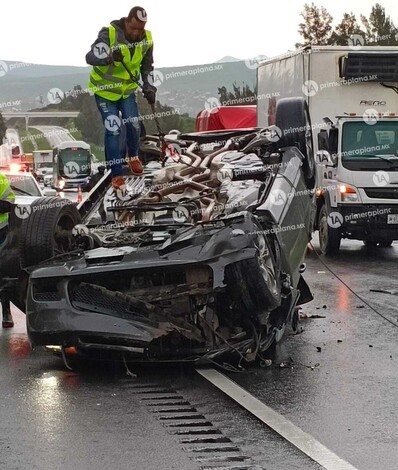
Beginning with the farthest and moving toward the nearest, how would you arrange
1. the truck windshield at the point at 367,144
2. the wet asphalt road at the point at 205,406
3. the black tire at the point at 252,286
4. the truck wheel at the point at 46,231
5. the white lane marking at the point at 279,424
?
the truck windshield at the point at 367,144, the truck wheel at the point at 46,231, the black tire at the point at 252,286, the wet asphalt road at the point at 205,406, the white lane marking at the point at 279,424

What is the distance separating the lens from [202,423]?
18.5 ft

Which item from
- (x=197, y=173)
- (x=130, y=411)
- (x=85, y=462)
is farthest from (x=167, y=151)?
(x=85, y=462)

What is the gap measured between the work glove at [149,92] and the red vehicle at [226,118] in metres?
11.1

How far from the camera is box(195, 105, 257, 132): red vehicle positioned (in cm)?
2173

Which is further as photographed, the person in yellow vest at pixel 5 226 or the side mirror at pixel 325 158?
the side mirror at pixel 325 158

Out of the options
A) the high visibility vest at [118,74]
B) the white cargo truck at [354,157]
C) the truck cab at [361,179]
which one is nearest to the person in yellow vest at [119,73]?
the high visibility vest at [118,74]

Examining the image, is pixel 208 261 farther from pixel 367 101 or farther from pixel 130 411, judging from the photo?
pixel 367 101

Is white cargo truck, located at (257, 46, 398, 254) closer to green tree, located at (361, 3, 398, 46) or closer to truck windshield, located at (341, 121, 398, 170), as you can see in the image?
truck windshield, located at (341, 121, 398, 170)

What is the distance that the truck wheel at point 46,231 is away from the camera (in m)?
7.55

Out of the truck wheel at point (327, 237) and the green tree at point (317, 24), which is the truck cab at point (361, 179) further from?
the green tree at point (317, 24)

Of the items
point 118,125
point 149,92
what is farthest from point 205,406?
point 149,92

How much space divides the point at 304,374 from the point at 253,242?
1.08 meters

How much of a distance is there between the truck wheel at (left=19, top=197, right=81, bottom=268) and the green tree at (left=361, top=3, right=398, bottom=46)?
3219 cm

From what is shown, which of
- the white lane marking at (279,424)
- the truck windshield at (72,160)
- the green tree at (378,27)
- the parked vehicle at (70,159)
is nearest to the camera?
the white lane marking at (279,424)
